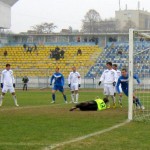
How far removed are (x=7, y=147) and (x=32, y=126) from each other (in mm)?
3652

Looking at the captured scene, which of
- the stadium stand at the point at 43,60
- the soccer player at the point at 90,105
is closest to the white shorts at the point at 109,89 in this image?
the soccer player at the point at 90,105

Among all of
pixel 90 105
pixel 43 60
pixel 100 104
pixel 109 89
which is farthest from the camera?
pixel 43 60

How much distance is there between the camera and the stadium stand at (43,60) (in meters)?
53.2

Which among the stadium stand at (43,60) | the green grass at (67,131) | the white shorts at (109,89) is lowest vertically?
the green grass at (67,131)

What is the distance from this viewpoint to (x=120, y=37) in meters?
68.9

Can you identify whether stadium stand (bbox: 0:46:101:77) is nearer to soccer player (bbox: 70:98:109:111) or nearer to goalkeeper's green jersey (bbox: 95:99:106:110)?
goalkeeper's green jersey (bbox: 95:99:106:110)

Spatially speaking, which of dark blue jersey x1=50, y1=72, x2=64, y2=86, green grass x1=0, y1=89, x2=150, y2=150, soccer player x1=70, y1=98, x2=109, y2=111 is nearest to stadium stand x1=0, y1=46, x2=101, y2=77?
dark blue jersey x1=50, y1=72, x2=64, y2=86

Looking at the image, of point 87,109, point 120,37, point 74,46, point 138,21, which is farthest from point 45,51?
point 138,21

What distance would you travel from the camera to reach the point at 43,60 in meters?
57.2

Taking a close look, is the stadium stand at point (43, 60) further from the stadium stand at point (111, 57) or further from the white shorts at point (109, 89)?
the white shorts at point (109, 89)

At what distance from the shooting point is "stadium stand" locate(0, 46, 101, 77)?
53.2 meters

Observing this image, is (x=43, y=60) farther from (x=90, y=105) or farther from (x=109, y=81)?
(x=90, y=105)

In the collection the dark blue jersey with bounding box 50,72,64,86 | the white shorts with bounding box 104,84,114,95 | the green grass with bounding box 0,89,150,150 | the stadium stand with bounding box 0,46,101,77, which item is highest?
the stadium stand with bounding box 0,46,101,77

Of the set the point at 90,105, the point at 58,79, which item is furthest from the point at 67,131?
the point at 58,79
